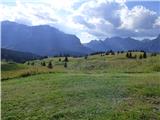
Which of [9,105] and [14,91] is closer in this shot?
[9,105]

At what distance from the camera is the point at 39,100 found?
2916 centimetres

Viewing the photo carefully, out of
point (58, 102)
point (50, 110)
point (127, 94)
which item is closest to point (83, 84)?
point (127, 94)

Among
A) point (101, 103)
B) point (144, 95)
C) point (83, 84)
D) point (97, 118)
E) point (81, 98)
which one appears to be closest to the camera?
point (97, 118)

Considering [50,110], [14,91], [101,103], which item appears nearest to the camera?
[50,110]

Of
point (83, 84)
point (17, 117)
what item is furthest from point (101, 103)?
point (83, 84)

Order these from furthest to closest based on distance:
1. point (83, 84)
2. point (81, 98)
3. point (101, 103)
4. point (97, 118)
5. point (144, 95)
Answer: point (83, 84), point (144, 95), point (81, 98), point (101, 103), point (97, 118)

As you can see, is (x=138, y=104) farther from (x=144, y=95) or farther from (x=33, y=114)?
(x=33, y=114)

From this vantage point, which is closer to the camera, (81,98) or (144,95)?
(81,98)

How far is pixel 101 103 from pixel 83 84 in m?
10.4

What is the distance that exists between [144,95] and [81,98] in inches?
247

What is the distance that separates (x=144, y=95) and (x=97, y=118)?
31.9 feet

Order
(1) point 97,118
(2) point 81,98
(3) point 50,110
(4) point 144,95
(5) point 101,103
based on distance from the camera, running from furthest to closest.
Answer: (4) point 144,95
(2) point 81,98
(5) point 101,103
(3) point 50,110
(1) point 97,118

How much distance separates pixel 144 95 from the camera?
31.8 m

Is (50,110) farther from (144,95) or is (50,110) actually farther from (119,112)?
(144,95)
